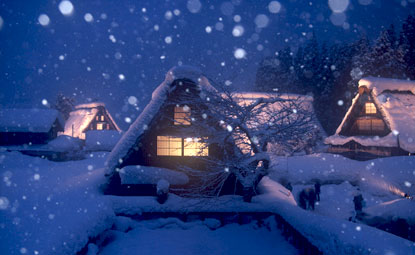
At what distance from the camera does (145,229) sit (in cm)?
788

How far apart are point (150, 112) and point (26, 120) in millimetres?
24841

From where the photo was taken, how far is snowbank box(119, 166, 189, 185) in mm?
8977

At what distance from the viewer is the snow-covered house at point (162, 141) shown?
876 centimetres

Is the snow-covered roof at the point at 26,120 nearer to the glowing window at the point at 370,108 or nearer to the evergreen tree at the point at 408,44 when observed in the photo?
the glowing window at the point at 370,108

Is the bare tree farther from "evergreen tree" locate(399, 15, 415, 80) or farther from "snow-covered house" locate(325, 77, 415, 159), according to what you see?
"evergreen tree" locate(399, 15, 415, 80)

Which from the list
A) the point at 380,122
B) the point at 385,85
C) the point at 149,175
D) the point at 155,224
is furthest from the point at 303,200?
the point at 385,85

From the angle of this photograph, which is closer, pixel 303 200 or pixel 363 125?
pixel 303 200

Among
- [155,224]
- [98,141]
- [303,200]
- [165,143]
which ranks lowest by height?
[303,200]

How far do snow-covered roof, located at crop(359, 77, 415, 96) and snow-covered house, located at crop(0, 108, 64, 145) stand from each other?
106 feet

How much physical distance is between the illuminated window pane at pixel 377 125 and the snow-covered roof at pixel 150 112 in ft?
58.6

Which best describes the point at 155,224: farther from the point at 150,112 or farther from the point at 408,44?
the point at 408,44

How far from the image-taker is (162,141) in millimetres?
9867

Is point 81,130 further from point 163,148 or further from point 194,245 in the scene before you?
point 194,245

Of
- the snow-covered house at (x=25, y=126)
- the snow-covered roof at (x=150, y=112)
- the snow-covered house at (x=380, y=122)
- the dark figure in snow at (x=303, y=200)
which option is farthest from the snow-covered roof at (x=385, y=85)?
the snow-covered house at (x=25, y=126)
